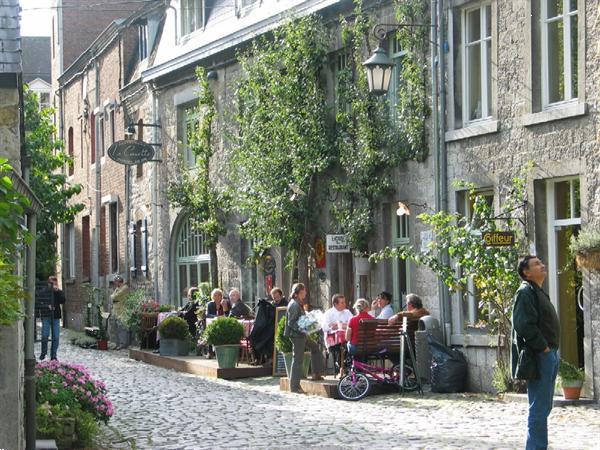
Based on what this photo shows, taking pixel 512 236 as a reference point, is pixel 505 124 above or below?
above

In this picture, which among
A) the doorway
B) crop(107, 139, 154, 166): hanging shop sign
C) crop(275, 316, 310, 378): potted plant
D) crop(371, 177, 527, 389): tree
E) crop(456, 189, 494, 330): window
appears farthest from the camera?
crop(107, 139, 154, 166): hanging shop sign

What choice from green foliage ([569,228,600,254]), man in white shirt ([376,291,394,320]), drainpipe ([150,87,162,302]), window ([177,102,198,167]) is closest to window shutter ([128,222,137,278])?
drainpipe ([150,87,162,302])

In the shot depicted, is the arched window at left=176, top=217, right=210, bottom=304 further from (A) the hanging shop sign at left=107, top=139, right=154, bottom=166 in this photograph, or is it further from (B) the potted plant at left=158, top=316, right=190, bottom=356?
(B) the potted plant at left=158, top=316, right=190, bottom=356

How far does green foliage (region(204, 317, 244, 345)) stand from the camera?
2125 cm

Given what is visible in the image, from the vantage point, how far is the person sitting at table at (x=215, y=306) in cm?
2444

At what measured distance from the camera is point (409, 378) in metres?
17.6

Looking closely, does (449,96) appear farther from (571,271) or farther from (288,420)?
(288,420)

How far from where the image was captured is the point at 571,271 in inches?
656

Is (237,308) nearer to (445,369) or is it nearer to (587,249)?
(445,369)

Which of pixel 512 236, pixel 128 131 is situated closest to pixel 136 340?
pixel 128 131

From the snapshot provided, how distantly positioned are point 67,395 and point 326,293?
10.4 m

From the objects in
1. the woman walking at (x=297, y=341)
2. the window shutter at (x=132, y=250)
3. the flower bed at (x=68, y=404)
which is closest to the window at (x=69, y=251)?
the window shutter at (x=132, y=250)

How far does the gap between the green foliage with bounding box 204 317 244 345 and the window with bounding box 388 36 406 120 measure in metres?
4.32

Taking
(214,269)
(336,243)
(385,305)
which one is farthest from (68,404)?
(214,269)
